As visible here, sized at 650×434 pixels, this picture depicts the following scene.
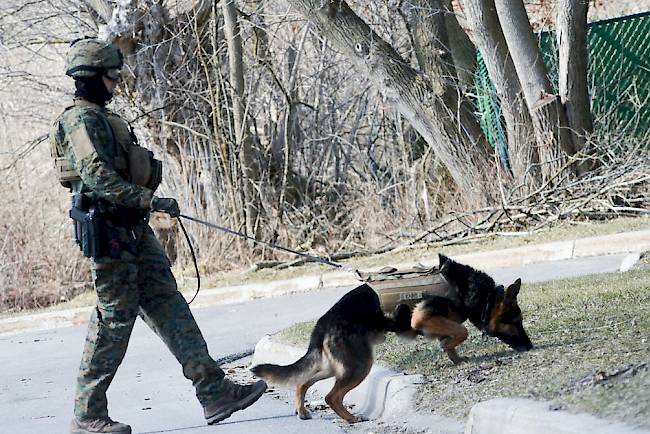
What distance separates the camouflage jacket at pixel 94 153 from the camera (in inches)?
205

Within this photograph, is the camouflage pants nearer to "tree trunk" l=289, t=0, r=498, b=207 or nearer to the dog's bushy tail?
the dog's bushy tail

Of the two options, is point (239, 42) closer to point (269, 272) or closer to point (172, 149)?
point (172, 149)

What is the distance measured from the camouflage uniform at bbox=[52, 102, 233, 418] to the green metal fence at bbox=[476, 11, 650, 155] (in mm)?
9431

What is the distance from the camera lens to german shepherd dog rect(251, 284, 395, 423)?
18.1ft

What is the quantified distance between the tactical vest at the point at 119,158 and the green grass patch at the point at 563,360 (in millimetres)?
2148

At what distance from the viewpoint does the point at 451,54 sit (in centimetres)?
1566

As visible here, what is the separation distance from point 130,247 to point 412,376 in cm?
193

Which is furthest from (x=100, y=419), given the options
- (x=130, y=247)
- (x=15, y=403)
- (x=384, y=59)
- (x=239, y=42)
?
(x=239, y=42)

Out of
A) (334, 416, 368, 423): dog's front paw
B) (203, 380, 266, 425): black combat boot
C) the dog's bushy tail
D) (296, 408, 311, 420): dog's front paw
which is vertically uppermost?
the dog's bushy tail

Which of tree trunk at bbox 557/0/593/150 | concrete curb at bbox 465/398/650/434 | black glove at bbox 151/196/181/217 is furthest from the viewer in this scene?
tree trunk at bbox 557/0/593/150

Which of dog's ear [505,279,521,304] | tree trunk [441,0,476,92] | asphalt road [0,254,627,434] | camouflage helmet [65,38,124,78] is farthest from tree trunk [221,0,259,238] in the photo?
camouflage helmet [65,38,124,78]

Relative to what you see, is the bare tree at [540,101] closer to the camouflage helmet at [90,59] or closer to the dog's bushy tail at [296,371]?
the dog's bushy tail at [296,371]

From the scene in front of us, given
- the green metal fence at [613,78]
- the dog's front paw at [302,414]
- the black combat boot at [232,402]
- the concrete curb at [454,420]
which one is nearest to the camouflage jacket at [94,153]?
the black combat boot at [232,402]

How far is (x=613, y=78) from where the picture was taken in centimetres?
1463
